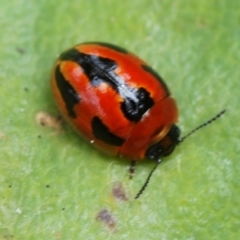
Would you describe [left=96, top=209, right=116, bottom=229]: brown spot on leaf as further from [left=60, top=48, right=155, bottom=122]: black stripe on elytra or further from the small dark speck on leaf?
[left=60, top=48, right=155, bottom=122]: black stripe on elytra

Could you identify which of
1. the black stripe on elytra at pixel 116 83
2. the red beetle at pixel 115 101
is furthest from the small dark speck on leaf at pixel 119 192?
the black stripe on elytra at pixel 116 83

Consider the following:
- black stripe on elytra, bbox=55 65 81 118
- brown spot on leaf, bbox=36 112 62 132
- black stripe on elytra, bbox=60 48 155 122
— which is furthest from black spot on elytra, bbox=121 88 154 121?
brown spot on leaf, bbox=36 112 62 132

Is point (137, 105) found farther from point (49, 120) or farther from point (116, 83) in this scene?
point (49, 120)

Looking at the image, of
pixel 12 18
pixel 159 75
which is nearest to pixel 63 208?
pixel 159 75

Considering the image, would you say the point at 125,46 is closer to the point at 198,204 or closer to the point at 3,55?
the point at 3,55

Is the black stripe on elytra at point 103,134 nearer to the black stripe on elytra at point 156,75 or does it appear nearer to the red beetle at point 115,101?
the red beetle at point 115,101
